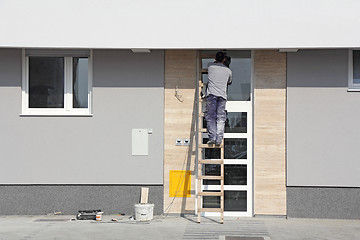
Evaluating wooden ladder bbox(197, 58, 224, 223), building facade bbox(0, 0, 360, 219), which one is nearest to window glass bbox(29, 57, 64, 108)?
building facade bbox(0, 0, 360, 219)

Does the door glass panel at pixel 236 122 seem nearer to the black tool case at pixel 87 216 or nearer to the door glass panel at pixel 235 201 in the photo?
the door glass panel at pixel 235 201

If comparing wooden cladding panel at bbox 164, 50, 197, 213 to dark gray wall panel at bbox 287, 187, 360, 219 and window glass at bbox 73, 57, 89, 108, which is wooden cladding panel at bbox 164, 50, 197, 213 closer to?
window glass at bbox 73, 57, 89, 108

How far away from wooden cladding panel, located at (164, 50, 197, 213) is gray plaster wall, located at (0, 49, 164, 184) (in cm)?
15

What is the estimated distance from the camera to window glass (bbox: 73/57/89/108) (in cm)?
1227

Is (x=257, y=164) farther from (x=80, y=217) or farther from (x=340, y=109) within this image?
(x=80, y=217)

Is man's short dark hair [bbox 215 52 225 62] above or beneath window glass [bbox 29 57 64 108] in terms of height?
above

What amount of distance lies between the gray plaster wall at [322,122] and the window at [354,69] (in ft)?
0.38

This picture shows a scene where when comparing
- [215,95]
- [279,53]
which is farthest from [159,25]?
[279,53]

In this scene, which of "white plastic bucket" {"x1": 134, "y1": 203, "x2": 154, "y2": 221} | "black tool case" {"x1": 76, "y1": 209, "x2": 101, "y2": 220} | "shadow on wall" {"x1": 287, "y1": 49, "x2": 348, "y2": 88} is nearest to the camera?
"white plastic bucket" {"x1": 134, "y1": 203, "x2": 154, "y2": 221}

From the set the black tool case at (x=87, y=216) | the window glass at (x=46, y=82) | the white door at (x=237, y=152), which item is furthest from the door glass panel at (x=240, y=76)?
the black tool case at (x=87, y=216)

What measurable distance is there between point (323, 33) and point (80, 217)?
5.69m

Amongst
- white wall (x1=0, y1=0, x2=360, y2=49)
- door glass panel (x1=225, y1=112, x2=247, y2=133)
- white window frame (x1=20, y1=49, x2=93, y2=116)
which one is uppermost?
white wall (x1=0, y1=0, x2=360, y2=49)

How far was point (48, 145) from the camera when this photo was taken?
1209 cm

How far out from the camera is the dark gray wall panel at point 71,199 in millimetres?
12000
